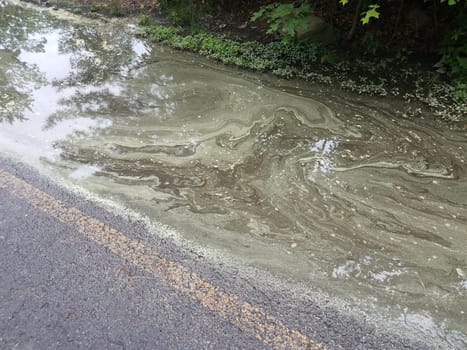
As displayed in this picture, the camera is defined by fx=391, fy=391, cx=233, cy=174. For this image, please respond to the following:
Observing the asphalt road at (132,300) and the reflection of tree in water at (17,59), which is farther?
the reflection of tree in water at (17,59)

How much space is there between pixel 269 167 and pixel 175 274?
1372 mm

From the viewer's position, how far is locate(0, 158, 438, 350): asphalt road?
2105mm

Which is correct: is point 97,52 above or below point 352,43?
below

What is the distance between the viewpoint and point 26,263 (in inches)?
97.2

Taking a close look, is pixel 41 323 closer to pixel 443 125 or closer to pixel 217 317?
pixel 217 317

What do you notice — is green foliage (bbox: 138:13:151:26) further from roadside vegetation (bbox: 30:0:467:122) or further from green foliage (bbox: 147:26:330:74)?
green foliage (bbox: 147:26:330:74)

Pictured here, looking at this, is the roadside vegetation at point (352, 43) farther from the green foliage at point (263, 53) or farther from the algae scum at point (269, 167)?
the algae scum at point (269, 167)

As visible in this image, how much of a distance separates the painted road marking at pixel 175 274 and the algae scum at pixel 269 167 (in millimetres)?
288

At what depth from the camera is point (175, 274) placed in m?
2.42

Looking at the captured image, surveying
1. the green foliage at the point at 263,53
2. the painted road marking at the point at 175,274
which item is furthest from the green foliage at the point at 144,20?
the painted road marking at the point at 175,274

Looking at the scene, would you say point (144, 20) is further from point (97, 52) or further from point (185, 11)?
point (97, 52)

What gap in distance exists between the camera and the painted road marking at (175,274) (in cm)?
212

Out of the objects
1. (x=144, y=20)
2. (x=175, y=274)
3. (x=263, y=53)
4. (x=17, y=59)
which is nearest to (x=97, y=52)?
(x=17, y=59)

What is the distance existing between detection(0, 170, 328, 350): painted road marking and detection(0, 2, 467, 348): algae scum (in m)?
0.29
